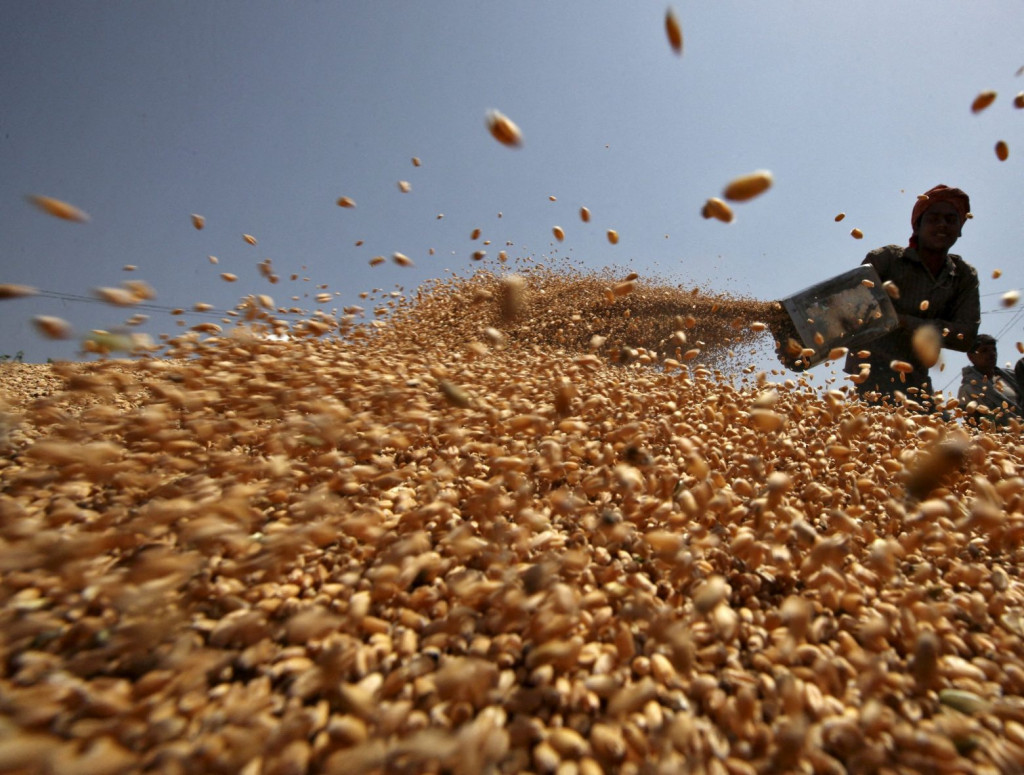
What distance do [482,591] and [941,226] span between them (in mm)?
6021

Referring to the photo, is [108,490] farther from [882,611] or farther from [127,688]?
[882,611]

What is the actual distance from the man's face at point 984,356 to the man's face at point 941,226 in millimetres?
1382

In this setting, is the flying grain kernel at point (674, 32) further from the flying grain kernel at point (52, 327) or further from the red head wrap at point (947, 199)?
the red head wrap at point (947, 199)

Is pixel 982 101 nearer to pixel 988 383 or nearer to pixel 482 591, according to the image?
pixel 482 591

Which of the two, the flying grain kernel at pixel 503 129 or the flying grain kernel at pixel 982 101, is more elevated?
the flying grain kernel at pixel 503 129

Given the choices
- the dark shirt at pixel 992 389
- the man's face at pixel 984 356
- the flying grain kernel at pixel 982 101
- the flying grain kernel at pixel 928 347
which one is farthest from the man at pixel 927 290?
the flying grain kernel at pixel 982 101

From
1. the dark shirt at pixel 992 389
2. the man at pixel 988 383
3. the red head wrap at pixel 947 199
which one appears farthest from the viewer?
the dark shirt at pixel 992 389

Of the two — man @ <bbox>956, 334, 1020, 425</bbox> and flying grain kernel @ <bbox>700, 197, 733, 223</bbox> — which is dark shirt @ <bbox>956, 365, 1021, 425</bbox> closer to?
man @ <bbox>956, 334, 1020, 425</bbox>

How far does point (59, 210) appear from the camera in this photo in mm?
2352

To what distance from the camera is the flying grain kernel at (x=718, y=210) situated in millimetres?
2307

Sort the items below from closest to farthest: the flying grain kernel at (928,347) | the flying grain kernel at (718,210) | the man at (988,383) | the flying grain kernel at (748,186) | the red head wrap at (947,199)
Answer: the flying grain kernel at (748,186) < the flying grain kernel at (718,210) < the flying grain kernel at (928,347) < the red head wrap at (947,199) < the man at (988,383)

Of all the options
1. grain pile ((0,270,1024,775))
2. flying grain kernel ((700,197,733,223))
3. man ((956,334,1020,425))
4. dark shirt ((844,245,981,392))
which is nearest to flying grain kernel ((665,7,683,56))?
flying grain kernel ((700,197,733,223))

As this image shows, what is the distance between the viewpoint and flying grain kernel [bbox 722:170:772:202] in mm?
2105

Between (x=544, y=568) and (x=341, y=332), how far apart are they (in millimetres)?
3254
